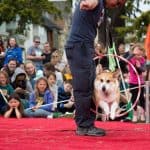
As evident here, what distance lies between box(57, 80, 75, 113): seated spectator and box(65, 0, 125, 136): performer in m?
5.45

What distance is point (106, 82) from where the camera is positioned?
33.2 ft

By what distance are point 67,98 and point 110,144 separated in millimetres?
7076

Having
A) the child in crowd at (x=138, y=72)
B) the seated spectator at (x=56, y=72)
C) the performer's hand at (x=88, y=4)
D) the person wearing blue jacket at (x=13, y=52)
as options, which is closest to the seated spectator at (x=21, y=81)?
the seated spectator at (x=56, y=72)

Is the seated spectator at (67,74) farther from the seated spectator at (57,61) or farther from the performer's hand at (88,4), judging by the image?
the performer's hand at (88,4)

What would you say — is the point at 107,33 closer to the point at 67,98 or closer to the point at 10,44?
the point at 67,98

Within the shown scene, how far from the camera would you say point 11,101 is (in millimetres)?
11242

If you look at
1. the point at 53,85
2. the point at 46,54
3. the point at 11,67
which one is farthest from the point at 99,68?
the point at 46,54

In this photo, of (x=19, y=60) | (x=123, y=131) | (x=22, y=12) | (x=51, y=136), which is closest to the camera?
(x=51, y=136)

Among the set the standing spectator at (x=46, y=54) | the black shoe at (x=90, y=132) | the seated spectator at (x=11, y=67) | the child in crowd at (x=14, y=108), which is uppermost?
the standing spectator at (x=46, y=54)

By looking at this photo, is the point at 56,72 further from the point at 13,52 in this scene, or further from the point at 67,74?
the point at 13,52

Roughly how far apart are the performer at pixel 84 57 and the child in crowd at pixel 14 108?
16.2 ft

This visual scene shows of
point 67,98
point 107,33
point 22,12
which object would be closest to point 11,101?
point 67,98

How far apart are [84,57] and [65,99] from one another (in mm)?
6281

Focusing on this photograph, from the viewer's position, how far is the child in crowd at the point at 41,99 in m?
11.3
